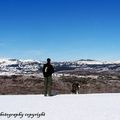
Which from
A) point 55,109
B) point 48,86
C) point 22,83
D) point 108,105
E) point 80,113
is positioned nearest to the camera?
point 80,113

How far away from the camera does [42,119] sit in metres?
13.4

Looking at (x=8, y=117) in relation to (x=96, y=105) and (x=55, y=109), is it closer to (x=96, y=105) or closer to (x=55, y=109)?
(x=55, y=109)

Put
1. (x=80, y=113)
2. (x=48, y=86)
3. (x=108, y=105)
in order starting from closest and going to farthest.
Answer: (x=80, y=113) → (x=108, y=105) → (x=48, y=86)

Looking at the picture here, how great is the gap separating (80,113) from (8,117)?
9.29ft

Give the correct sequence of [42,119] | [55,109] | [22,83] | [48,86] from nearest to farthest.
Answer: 1. [42,119]
2. [55,109]
3. [48,86]
4. [22,83]

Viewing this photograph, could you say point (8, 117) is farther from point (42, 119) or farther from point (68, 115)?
point (68, 115)

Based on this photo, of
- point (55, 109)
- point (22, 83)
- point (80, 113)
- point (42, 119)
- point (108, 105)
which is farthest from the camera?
point (22, 83)

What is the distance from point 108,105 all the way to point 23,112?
421cm

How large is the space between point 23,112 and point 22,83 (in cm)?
3694

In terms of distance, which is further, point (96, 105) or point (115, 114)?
point (96, 105)

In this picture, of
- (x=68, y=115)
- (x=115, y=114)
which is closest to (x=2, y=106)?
(x=68, y=115)

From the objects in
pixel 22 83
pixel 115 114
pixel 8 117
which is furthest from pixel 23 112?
pixel 22 83

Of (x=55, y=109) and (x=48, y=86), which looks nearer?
(x=55, y=109)

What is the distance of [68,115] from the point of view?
1411 cm
